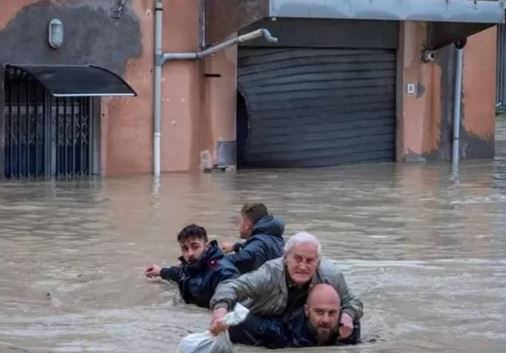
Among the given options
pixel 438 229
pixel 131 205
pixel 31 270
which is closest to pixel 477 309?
pixel 31 270

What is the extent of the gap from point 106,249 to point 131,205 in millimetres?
4570

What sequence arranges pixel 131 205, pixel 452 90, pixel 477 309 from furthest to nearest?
pixel 452 90 < pixel 131 205 < pixel 477 309

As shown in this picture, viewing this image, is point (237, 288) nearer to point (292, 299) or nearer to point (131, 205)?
point (292, 299)

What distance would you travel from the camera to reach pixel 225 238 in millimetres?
14758

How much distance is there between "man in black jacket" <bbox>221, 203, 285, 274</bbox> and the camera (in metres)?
10.2

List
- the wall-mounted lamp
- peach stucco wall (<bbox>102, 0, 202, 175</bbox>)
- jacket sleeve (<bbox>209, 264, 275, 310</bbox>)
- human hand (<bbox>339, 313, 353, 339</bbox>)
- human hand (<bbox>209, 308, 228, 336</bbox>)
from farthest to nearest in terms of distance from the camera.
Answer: peach stucco wall (<bbox>102, 0, 202, 175</bbox>) → the wall-mounted lamp → human hand (<bbox>339, 313, 353, 339</bbox>) → jacket sleeve (<bbox>209, 264, 275, 310</bbox>) → human hand (<bbox>209, 308, 228, 336</bbox>)

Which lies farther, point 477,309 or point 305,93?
point 305,93

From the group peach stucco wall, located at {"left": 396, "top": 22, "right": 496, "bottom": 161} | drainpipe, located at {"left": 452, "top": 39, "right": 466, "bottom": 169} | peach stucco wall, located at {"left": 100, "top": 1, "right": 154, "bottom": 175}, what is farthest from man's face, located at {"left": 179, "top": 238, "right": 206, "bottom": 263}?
drainpipe, located at {"left": 452, "top": 39, "right": 466, "bottom": 169}

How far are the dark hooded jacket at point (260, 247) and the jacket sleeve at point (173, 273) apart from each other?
1.98ft

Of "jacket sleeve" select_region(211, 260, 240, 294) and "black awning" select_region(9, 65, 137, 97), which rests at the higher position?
"black awning" select_region(9, 65, 137, 97)

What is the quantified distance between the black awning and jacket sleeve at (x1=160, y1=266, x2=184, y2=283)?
10846 millimetres

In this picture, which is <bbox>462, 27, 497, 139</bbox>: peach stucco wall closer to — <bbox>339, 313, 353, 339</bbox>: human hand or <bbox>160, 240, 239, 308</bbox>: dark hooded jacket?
<bbox>160, 240, 239, 308</bbox>: dark hooded jacket

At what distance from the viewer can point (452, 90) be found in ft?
98.8

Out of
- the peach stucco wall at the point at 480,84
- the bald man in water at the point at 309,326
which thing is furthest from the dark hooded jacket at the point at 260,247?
the peach stucco wall at the point at 480,84
